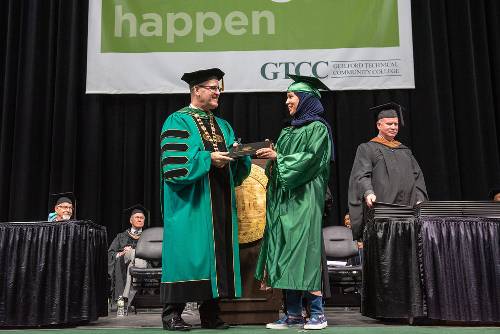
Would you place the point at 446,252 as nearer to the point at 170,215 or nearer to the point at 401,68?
the point at 170,215

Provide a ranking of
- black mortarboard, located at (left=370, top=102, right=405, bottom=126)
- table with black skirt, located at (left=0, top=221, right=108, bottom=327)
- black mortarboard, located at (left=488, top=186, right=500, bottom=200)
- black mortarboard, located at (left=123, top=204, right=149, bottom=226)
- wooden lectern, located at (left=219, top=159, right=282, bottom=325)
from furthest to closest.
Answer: black mortarboard, located at (left=123, top=204, right=149, bottom=226) < black mortarboard, located at (left=488, top=186, right=500, bottom=200) < black mortarboard, located at (left=370, top=102, right=405, bottom=126) < wooden lectern, located at (left=219, top=159, right=282, bottom=325) < table with black skirt, located at (left=0, top=221, right=108, bottom=327)

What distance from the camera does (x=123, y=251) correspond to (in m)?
7.44

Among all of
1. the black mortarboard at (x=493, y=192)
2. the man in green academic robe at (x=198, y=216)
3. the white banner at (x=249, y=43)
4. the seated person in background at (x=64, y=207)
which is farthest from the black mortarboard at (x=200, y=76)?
the black mortarboard at (x=493, y=192)

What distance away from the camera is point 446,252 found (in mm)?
4020

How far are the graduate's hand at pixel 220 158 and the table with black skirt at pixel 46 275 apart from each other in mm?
1377

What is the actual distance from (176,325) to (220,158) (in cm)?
109

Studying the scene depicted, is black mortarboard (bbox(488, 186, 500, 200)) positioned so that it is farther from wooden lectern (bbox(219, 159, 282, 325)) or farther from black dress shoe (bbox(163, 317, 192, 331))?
black dress shoe (bbox(163, 317, 192, 331))

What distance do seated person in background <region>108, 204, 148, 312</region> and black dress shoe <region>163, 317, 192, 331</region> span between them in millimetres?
3655

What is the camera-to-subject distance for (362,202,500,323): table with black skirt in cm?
394

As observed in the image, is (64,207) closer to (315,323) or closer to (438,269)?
(315,323)

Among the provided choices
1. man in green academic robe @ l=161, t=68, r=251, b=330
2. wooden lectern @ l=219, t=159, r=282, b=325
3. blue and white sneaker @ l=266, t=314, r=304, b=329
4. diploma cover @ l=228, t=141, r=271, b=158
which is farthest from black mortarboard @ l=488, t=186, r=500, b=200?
diploma cover @ l=228, t=141, r=271, b=158

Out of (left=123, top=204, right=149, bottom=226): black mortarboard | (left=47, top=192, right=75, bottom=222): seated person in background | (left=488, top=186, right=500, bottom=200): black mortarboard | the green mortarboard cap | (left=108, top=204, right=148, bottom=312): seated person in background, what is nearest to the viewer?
the green mortarboard cap

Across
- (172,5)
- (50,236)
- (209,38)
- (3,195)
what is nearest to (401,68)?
(209,38)

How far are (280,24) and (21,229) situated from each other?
4569mm
